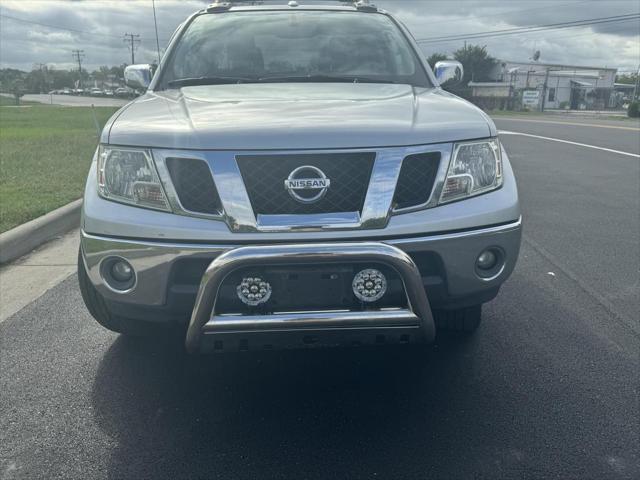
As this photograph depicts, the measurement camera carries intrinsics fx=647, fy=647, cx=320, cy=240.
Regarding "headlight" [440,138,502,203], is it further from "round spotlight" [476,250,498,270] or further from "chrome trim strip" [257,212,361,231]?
"chrome trim strip" [257,212,361,231]

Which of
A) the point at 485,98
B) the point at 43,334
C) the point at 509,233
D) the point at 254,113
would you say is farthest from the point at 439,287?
the point at 485,98

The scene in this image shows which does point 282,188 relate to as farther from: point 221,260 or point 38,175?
point 38,175

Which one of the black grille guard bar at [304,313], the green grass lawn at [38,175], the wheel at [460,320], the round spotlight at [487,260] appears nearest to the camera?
the black grille guard bar at [304,313]

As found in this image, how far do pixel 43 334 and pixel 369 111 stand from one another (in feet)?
7.55

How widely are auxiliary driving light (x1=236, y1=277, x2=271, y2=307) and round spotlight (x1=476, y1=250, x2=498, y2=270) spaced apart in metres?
0.91

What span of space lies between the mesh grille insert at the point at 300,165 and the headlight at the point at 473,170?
36 centimetres

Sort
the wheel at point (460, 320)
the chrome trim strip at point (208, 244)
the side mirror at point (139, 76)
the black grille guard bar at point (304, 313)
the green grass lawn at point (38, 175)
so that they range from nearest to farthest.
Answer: the black grille guard bar at point (304, 313), the chrome trim strip at point (208, 244), the wheel at point (460, 320), the side mirror at point (139, 76), the green grass lawn at point (38, 175)

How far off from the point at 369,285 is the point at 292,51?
6.71 feet

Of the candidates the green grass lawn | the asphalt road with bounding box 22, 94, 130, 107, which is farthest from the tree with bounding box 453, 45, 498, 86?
the green grass lawn

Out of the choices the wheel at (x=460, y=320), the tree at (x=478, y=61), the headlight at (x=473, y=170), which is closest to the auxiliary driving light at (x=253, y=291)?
the headlight at (x=473, y=170)

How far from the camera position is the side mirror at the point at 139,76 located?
4.27 m

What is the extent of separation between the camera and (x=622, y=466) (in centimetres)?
246

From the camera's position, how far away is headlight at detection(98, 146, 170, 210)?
8.57ft

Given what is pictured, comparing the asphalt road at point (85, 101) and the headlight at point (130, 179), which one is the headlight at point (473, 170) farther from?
the asphalt road at point (85, 101)
